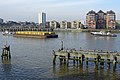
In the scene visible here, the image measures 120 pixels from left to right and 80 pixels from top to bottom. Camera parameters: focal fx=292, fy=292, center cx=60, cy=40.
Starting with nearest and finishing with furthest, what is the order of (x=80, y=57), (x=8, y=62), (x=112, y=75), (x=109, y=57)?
(x=112, y=75) → (x=109, y=57) → (x=80, y=57) → (x=8, y=62)

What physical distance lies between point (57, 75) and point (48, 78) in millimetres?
2527

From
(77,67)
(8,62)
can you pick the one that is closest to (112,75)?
(77,67)

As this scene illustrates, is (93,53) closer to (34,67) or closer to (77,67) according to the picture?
(77,67)

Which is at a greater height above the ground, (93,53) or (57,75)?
(93,53)

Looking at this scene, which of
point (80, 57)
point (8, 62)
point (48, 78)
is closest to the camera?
point (48, 78)

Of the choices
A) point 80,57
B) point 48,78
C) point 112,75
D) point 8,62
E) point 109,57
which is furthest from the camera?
point 8,62

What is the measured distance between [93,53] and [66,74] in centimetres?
683

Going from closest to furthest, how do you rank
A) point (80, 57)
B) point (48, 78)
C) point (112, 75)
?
point (48, 78)
point (112, 75)
point (80, 57)

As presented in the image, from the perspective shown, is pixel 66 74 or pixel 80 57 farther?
pixel 80 57

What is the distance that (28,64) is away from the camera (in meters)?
50.8

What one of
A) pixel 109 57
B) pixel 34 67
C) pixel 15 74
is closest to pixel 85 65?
pixel 109 57

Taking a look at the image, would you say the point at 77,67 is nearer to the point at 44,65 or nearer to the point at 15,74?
the point at 44,65

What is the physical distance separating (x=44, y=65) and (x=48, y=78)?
1050 centimetres

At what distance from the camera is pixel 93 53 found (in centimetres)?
4703
